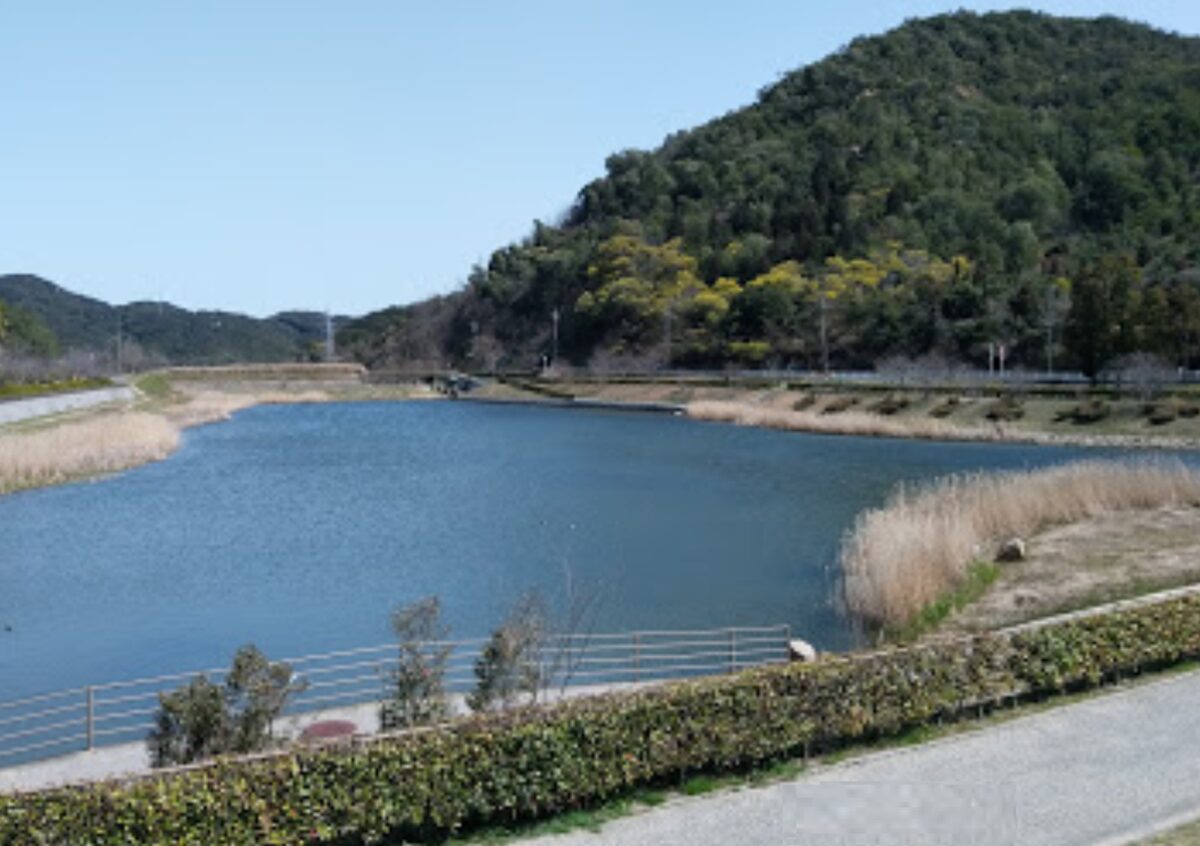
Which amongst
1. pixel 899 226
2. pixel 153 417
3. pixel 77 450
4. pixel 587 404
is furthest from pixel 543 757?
pixel 899 226

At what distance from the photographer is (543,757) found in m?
11.3

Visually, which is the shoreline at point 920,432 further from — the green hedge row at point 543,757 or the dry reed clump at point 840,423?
the green hedge row at point 543,757

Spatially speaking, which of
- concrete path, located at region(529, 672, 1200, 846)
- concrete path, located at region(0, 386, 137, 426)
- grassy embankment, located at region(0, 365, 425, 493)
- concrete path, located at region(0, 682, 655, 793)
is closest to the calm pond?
grassy embankment, located at region(0, 365, 425, 493)

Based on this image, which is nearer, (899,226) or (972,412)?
(972,412)

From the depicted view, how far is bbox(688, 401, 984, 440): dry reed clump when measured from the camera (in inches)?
2442

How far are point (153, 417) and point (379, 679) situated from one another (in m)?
57.2

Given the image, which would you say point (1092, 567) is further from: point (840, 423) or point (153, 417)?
point (153, 417)

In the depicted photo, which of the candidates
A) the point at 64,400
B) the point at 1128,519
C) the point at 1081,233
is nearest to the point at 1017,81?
the point at 1081,233

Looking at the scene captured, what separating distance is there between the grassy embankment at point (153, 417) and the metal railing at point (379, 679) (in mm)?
28729

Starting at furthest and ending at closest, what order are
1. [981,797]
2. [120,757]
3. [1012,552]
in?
[1012,552], [120,757], [981,797]

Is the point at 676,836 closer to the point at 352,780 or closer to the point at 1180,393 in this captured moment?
the point at 352,780

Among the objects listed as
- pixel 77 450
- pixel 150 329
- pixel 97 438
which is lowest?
pixel 77 450

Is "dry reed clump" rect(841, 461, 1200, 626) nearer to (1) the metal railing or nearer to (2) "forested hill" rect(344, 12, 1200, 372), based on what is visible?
(1) the metal railing

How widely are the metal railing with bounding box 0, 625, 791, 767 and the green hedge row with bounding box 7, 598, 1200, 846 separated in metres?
2.99
